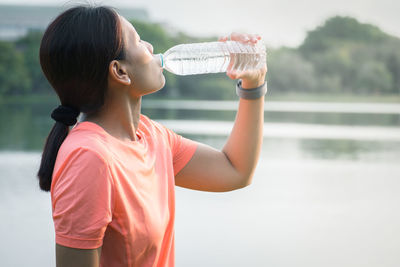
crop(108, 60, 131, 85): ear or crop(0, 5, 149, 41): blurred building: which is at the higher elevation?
crop(0, 5, 149, 41): blurred building

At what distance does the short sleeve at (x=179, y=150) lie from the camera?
3.87 feet

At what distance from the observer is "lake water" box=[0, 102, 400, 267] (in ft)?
8.95

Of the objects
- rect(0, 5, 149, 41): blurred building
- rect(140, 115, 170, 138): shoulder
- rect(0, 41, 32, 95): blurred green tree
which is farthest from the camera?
rect(0, 5, 149, 41): blurred building

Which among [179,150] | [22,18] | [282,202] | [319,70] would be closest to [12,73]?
[22,18]

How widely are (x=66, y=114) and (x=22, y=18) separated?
30.1 metres

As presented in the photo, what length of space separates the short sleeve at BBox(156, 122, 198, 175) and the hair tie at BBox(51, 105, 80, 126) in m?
0.27

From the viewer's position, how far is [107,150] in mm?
882

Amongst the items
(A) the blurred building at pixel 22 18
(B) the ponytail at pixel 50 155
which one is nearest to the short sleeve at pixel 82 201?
(B) the ponytail at pixel 50 155

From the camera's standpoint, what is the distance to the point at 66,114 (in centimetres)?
98

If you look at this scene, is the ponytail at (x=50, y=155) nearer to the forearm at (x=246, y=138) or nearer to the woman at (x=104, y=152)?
the woman at (x=104, y=152)

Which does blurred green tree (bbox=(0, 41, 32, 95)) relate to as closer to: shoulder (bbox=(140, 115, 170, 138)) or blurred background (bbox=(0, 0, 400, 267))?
blurred background (bbox=(0, 0, 400, 267))

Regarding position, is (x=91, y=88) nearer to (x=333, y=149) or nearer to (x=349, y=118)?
(x=333, y=149)

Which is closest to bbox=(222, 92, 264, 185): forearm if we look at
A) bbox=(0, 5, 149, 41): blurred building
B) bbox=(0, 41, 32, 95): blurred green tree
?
bbox=(0, 41, 32, 95): blurred green tree

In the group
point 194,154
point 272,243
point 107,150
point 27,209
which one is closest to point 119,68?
point 107,150
